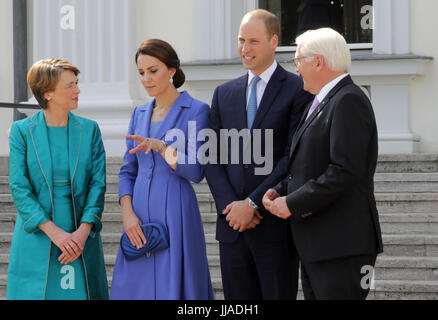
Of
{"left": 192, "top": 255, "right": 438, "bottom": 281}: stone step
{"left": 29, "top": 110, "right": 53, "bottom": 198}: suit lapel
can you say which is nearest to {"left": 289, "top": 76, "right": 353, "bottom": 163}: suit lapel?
{"left": 29, "top": 110, "right": 53, "bottom": 198}: suit lapel

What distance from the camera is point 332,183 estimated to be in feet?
11.8

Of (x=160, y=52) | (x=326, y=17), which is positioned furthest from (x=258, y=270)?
(x=326, y=17)

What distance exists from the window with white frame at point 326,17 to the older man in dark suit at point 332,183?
3.77 metres

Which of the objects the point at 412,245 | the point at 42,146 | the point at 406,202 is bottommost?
the point at 412,245

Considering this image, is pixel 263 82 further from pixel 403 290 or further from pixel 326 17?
pixel 326 17

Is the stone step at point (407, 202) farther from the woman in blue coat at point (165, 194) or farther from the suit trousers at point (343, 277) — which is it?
the suit trousers at point (343, 277)

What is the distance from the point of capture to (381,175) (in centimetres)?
651

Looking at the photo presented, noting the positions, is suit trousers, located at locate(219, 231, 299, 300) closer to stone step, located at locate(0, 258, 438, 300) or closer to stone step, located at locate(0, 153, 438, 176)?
stone step, located at locate(0, 258, 438, 300)

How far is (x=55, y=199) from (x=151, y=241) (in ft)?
1.93

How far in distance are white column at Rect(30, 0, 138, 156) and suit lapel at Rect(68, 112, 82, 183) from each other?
121 inches

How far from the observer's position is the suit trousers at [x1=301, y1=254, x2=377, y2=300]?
3.65m
